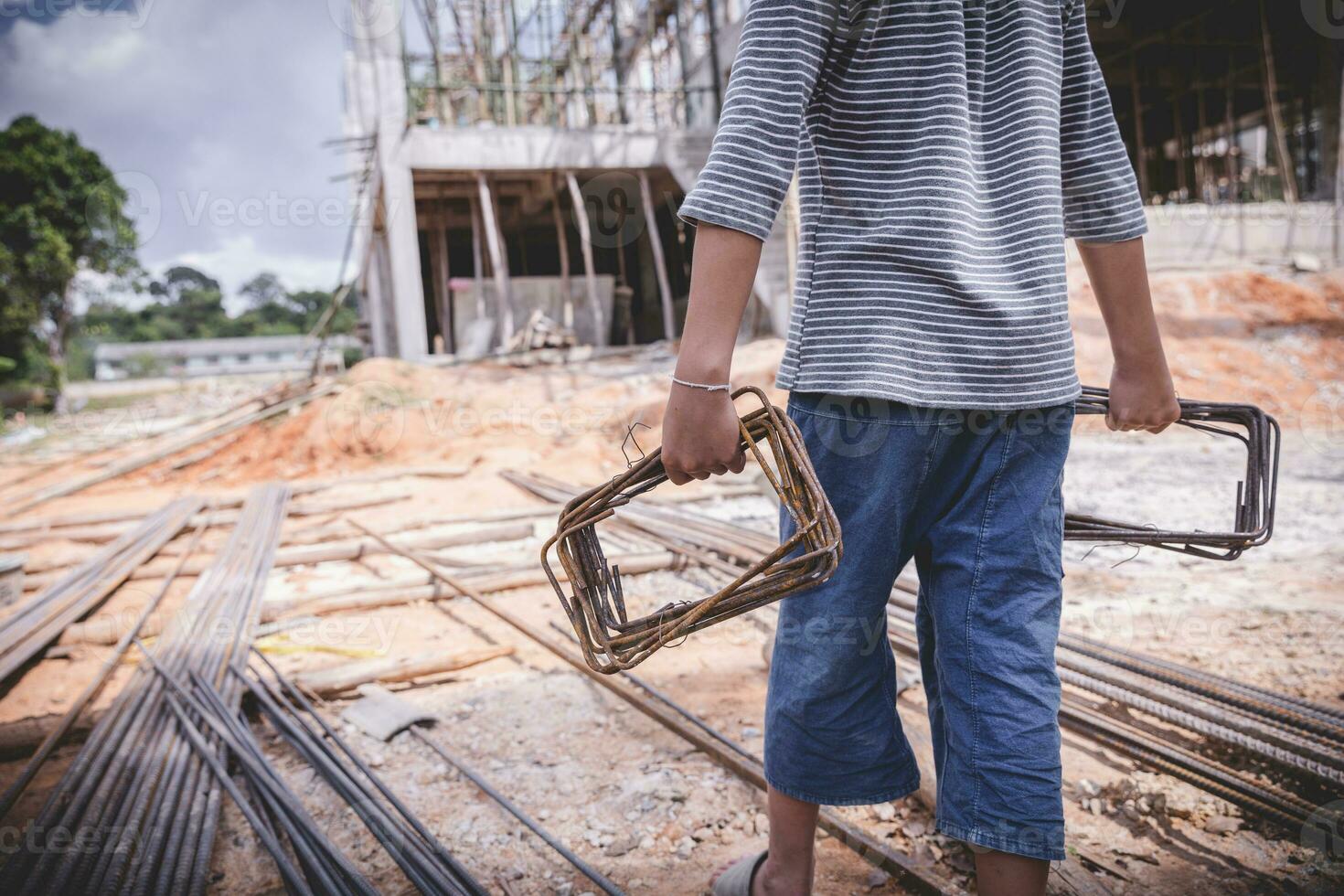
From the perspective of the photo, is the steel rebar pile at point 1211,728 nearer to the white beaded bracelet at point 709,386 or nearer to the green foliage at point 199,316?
the white beaded bracelet at point 709,386

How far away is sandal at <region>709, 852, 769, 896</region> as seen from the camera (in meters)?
1.44

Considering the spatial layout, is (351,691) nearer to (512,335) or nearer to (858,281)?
(858,281)

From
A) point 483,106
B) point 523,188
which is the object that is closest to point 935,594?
point 523,188

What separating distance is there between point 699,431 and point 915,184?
0.51 m

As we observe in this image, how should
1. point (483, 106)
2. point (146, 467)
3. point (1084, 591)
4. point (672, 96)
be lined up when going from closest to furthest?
point (1084, 591), point (146, 467), point (483, 106), point (672, 96)

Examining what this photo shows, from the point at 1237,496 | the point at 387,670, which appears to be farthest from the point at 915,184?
the point at 387,670

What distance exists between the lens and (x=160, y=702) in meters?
2.67

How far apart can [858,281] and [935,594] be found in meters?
0.52

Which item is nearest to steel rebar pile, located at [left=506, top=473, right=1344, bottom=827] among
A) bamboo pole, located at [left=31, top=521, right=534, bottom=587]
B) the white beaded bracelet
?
the white beaded bracelet

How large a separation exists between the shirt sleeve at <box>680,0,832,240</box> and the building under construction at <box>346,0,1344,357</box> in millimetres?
7642

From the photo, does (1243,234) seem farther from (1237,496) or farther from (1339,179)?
(1237,496)

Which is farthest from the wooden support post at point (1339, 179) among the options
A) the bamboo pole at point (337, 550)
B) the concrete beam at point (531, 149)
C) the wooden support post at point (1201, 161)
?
the bamboo pole at point (337, 550)

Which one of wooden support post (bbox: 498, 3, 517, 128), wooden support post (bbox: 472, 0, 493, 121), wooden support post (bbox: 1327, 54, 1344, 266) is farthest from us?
wooden support post (bbox: 472, 0, 493, 121)

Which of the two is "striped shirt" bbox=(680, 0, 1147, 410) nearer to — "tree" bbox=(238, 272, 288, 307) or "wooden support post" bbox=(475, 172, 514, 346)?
"wooden support post" bbox=(475, 172, 514, 346)
